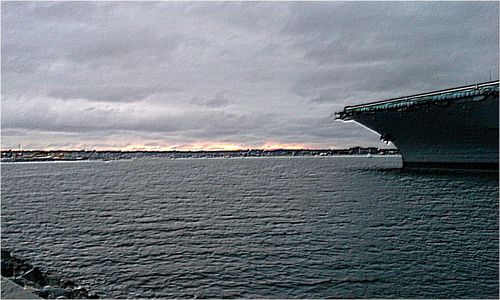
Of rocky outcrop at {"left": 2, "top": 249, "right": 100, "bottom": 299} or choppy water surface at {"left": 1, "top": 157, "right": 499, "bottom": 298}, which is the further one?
choppy water surface at {"left": 1, "top": 157, "right": 499, "bottom": 298}

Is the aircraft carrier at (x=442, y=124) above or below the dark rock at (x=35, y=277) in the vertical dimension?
above

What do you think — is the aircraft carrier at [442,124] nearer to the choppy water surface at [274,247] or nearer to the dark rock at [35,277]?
the choppy water surface at [274,247]

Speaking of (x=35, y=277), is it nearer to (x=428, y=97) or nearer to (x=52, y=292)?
(x=52, y=292)

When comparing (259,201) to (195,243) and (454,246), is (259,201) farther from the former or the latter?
(454,246)

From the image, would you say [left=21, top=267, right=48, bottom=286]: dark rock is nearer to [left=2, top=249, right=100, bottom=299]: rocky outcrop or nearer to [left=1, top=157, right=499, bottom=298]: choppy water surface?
[left=2, top=249, right=100, bottom=299]: rocky outcrop

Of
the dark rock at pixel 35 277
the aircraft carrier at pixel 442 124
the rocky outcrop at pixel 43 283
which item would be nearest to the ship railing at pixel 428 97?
the aircraft carrier at pixel 442 124

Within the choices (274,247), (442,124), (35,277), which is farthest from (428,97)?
(35,277)

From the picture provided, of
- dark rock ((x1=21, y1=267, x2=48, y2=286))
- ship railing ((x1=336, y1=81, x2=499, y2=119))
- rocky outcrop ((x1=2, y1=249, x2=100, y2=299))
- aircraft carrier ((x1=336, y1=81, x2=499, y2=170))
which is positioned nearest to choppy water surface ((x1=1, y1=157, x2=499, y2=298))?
rocky outcrop ((x1=2, y1=249, x2=100, y2=299))
